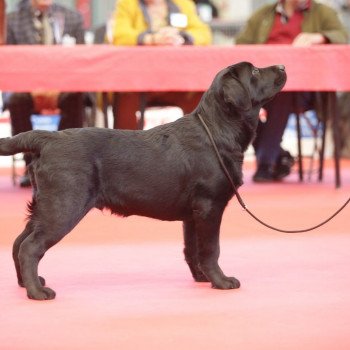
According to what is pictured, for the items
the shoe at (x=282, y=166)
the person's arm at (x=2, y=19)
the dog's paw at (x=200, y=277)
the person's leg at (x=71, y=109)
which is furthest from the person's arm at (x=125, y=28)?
the dog's paw at (x=200, y=277)

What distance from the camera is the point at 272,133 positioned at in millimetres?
6789

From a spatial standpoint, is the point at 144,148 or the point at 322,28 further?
the point at 322,28

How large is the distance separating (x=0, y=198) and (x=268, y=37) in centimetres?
247

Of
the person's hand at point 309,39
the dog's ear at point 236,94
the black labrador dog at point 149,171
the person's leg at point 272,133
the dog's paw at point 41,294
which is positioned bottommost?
the person's leg at point 272,133

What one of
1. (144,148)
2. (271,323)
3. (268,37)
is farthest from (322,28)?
(271,323)

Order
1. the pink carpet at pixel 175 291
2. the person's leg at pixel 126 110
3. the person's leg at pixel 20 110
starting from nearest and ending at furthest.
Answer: the pink carpet at pixel 175 291 < the person's leg at pixel 126 110 < the person's leg at pixel 20 110

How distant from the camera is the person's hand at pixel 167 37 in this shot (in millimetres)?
6242

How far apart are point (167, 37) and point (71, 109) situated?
1.01 metres

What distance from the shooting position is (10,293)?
10.4 feet

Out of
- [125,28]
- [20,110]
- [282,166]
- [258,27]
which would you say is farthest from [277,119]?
[20,110]

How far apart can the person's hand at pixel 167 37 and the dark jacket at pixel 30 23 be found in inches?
37.4

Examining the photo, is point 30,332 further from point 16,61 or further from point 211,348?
point 16,61

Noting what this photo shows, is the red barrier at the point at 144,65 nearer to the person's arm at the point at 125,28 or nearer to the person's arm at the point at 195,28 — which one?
the person's arm at the point at 125,28

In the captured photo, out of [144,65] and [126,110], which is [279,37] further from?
[144,65]
